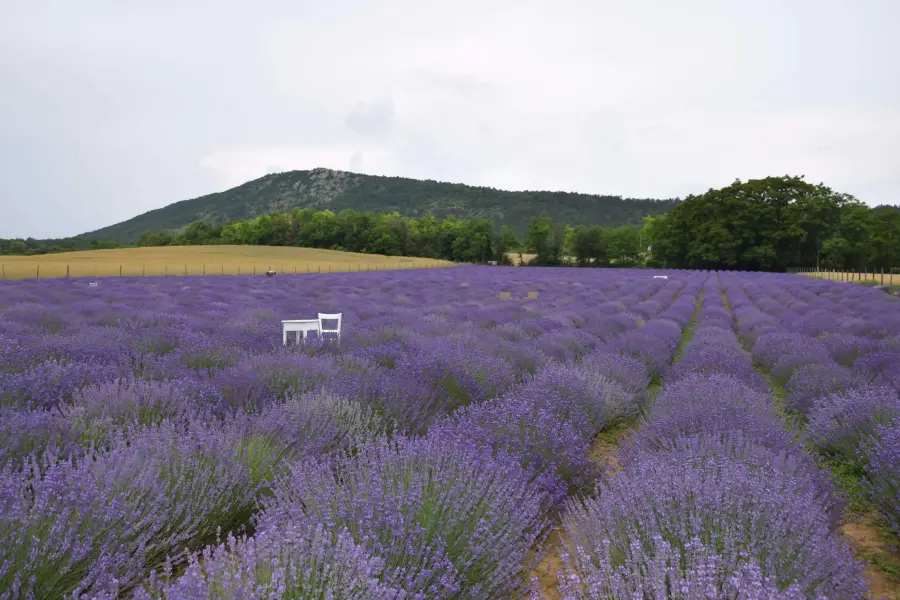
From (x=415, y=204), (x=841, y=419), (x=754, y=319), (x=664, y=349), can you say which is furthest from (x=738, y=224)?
(x=415, y=204)

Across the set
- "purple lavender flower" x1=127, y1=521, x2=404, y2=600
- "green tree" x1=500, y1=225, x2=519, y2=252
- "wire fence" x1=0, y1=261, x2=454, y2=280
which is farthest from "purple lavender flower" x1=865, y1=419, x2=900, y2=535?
"green tree" x1=500, y1=225, x2=519, y2=252

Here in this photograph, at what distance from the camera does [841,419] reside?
4.42 m

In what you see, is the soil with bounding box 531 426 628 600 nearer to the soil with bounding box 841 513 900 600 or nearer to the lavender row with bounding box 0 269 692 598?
the lavender row with bounding box 0 269 692 598

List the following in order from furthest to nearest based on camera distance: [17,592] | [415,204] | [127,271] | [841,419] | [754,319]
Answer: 1. [415,204]
2. [127,271]
3. [754,319]
4. [841,419]
5. [17,592]

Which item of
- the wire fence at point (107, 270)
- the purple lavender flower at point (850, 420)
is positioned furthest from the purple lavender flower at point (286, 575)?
the wire fence at point (107, 270)

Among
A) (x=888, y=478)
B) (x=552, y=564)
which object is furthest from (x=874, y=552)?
(x=552, y=564)

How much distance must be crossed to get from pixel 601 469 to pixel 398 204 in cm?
13151

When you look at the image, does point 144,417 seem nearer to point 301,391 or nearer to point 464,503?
point 301,391

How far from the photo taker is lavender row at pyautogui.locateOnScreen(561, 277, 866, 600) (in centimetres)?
185

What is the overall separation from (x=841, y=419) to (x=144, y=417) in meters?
5.02

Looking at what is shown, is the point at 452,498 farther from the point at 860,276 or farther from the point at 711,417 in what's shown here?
the point at 860,276

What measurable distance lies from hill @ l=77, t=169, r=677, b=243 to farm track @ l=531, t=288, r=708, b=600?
11183cm

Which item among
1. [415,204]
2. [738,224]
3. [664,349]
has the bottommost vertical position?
[664,349]

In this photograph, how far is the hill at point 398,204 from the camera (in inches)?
4801
